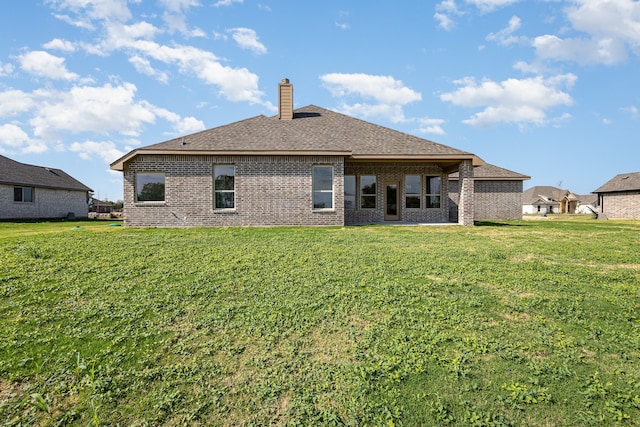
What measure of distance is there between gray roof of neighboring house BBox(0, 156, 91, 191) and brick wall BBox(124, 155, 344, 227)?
55.4ft

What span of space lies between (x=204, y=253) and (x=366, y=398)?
5170 millimetres

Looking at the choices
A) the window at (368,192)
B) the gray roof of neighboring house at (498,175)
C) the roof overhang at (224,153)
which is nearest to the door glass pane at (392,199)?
the window at (368,192)

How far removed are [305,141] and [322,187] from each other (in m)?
2.04

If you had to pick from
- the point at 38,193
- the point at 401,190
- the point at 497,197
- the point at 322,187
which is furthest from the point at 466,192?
the point at 38,193

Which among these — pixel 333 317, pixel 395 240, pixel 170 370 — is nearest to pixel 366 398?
pixel 333 317

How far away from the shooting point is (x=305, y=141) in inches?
545

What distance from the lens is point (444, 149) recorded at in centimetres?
1423

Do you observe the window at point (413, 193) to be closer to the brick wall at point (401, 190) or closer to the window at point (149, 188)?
the brick wall at point (401, 190)

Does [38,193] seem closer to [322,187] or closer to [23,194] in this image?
[23,194]

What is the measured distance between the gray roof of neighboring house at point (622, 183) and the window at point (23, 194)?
4837 cm

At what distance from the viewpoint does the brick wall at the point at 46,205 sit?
2322 cm

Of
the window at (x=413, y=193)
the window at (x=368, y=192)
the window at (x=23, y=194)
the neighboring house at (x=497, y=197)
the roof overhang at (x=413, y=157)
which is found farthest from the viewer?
the window at (x=23, y=194)

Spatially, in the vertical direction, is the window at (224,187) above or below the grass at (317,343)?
above

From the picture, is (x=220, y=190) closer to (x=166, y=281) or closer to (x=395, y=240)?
(x=395, y=240)
